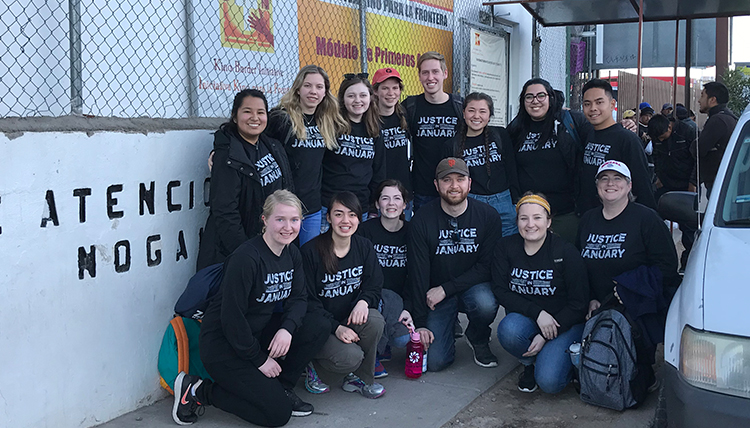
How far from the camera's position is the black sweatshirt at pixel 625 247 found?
176 inches

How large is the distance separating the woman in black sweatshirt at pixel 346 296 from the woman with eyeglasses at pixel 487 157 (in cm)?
123

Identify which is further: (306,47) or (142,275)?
(306,47)

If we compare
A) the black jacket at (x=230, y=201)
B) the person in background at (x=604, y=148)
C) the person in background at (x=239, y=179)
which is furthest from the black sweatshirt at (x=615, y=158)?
the black jacket at (x=230, y=201)

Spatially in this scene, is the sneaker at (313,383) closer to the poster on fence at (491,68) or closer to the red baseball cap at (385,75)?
the red baseball cap at (385,75)

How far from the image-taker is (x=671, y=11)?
921 centimetres

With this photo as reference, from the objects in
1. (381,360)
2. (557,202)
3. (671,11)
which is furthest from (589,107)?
(671,11)

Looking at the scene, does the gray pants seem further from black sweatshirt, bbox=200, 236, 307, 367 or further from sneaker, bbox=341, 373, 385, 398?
black sweatshirt, bbox=200, 236, 307, 367

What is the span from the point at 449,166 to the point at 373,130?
659 millimetres

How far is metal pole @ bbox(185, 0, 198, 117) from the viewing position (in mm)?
5164

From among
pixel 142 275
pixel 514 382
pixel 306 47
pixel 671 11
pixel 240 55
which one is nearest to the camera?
pixel 142 275

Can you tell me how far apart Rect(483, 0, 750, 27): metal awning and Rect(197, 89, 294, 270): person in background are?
5.16m

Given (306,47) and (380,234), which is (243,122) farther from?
(306,47)

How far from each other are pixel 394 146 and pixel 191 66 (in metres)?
1.64

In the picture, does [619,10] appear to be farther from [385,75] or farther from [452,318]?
[452,318]
